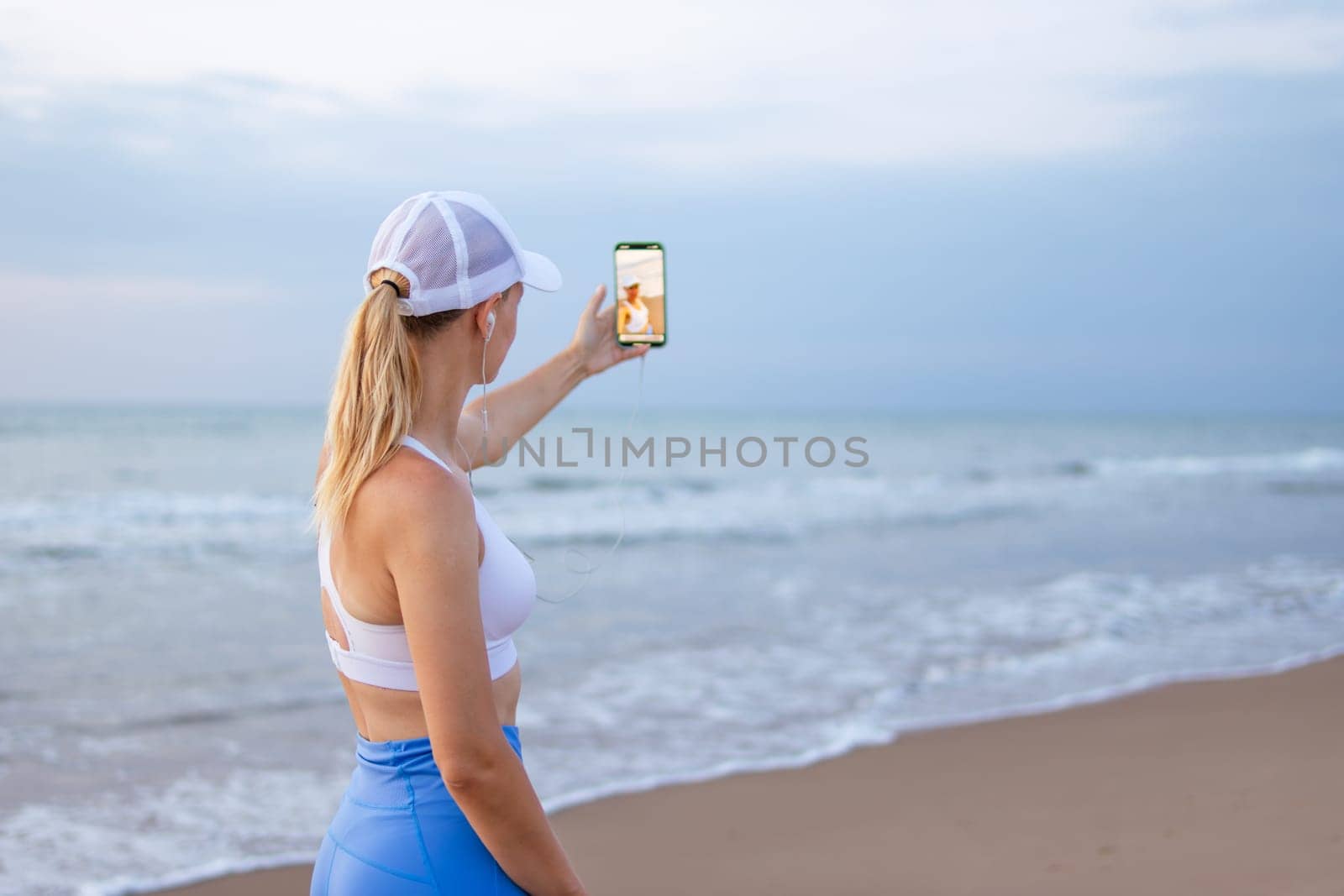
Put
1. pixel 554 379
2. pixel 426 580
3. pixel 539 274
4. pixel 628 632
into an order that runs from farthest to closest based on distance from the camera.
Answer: pixel 628 632, pixel 554 379, pixel 539 274, pixel 426 580

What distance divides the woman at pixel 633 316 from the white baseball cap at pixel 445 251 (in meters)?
1.11

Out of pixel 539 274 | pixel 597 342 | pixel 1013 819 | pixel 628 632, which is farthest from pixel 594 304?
pixel 628 632

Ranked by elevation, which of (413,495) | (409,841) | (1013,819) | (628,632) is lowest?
(628,632)

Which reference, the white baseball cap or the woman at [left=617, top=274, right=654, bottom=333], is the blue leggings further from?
the woman at [left=617, top=274, right=654, bottom=333]

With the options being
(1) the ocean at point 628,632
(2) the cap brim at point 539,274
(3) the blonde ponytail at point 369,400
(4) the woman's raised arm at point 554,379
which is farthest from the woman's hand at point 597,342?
(3) the blonde ponytail at point 369,400

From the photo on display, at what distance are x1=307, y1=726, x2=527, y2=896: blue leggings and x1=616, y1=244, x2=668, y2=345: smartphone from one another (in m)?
1.40

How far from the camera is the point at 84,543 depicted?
13.6 m

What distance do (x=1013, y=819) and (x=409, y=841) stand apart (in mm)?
3648

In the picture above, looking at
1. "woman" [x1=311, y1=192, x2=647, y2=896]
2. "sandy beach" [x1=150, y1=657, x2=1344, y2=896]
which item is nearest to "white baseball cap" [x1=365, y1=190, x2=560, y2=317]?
"woman" [x1=311, y1=192, x2=647, y2=896]

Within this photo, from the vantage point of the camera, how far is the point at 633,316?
286cm

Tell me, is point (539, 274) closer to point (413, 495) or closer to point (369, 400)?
A: point (369, 400)

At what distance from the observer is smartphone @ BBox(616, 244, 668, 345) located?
284 cm

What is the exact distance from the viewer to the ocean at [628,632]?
16.9 feet

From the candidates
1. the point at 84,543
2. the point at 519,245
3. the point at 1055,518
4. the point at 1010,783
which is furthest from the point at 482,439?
the point at 1055,518
